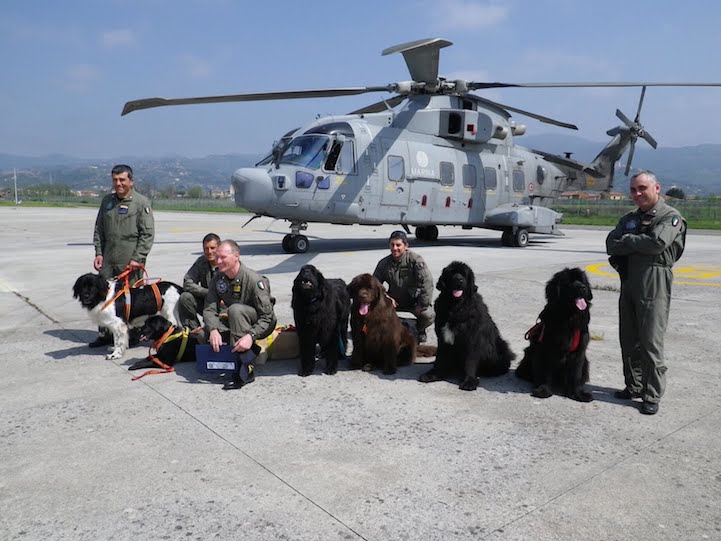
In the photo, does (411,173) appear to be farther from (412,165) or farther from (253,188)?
(253,188)

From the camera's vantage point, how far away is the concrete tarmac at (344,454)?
2.78m

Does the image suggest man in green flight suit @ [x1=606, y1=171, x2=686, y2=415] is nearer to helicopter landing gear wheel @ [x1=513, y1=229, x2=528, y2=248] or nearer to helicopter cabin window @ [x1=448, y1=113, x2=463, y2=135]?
helicopter cabin window @ [x1=448, y1=113, x2=463, y2=135]

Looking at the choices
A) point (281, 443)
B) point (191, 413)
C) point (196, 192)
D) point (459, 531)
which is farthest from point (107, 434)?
point (196, 192)

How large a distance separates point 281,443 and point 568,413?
85.2 inches

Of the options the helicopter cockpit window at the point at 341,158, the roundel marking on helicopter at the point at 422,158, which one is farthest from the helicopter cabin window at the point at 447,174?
the helicopter cockpit window at the point at 341,158

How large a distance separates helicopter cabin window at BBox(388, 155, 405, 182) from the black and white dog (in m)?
9.25

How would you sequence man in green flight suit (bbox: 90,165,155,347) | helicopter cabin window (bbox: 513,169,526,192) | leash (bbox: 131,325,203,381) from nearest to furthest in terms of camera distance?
leash (bbox: 131,325,203,381), man in green flight suit (bbox: 90,165,155,347), helicopter cabin window (bbox: 513,169,526,192)

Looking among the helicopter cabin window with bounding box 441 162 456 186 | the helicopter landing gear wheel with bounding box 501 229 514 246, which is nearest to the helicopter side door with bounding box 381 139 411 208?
the helicopter cabin window with bounding box 441 162 456 186

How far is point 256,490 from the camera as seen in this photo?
3088mm

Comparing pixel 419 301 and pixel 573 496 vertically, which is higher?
pixel 419 301

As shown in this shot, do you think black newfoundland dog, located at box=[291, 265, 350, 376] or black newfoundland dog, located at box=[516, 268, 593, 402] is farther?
black newfoundland dog, located at box=[291, 265, 350, 376]

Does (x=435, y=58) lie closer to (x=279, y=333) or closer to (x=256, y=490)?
(x=279, y=333)

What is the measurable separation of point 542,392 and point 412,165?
1099cm

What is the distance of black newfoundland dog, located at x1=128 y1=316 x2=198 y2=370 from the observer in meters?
5.34
